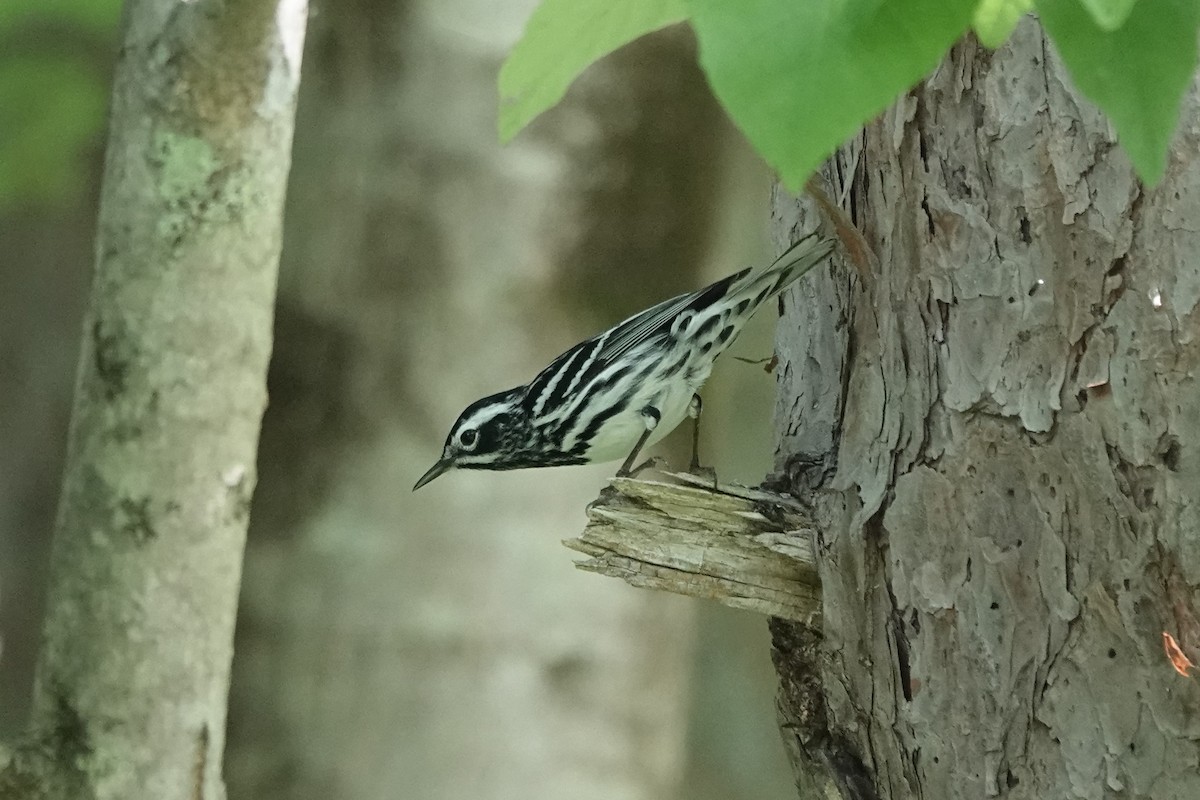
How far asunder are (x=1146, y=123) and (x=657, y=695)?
1456 mm

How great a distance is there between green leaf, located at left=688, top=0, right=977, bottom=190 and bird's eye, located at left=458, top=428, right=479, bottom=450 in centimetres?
100

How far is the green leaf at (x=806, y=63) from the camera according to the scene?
220 millimetres

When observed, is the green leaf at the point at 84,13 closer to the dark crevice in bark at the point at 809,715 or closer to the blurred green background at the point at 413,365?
the blurred green background at the point at 413,365

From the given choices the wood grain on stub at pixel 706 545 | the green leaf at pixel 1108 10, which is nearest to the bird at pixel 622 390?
the wood grain on stub at pixel 706 545

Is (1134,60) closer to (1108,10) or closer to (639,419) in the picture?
(1108,10)

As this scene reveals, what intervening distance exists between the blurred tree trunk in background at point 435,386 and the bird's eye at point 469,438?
25cm

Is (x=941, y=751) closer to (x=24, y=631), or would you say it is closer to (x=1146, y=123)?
(x=1146, y=123)

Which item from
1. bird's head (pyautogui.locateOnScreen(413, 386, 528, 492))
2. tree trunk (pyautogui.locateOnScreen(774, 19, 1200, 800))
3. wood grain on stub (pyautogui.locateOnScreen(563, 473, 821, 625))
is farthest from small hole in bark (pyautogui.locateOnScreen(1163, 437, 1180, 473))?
bird's head (pyautogui.locateOnScreen(413, 386, 528, 492))

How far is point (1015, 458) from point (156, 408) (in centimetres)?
79

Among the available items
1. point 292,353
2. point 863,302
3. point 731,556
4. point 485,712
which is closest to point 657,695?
point 485,712

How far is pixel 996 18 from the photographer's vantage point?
30cm

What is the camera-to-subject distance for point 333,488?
1.43 metres

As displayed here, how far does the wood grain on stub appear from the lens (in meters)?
0.82

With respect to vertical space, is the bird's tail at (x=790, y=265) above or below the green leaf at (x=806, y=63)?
above
